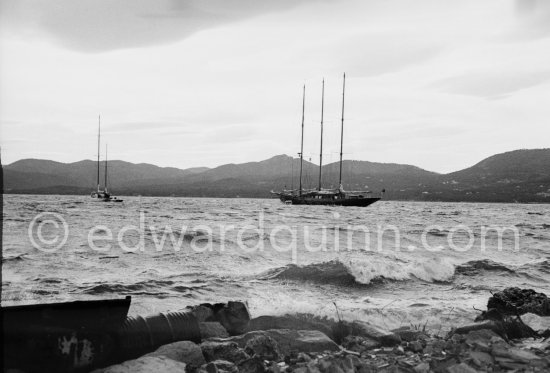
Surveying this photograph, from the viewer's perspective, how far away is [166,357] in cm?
521

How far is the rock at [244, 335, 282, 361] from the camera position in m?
5.61

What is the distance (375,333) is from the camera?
22.2 feet

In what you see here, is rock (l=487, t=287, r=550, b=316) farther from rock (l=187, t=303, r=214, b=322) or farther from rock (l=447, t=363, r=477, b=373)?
rock (l=187, t=303, r=214, b=322)

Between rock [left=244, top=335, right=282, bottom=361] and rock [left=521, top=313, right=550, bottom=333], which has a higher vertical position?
rock [left=244, top=335, right=282, bottom=361]

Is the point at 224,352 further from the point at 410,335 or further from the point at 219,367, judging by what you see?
the point at 410,335

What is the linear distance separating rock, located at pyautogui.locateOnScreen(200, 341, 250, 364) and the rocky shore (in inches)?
0.5

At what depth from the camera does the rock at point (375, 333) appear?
655 cm

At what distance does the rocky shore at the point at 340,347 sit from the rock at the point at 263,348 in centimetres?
1

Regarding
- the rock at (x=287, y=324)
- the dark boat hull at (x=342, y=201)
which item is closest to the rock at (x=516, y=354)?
the rock at (x=287, y=324)

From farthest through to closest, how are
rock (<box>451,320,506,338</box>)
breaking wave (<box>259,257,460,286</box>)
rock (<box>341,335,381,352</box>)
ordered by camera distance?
breaking wave (<box>259,257,460,286</box>), rock (<box>451,320,506,338</box>), rock (<box>341,335,381,352</box>)

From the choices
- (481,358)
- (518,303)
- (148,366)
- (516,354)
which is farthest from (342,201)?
(148,366)

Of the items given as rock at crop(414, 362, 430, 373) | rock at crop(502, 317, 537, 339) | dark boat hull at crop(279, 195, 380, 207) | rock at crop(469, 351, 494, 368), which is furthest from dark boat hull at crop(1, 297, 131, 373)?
dark boat hull at crop(279, 195, 380, 207)

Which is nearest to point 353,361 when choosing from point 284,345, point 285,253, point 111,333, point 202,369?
point 284,345

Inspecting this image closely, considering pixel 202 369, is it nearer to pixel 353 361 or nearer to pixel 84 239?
pixel 353 361
